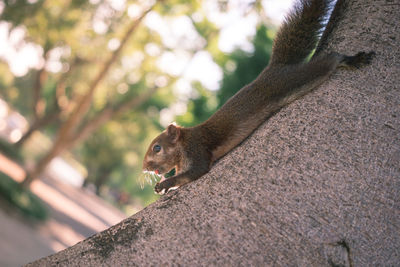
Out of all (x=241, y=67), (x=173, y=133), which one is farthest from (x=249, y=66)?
(x=173, y=133)

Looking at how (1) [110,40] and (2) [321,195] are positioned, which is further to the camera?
(1) [110,40]

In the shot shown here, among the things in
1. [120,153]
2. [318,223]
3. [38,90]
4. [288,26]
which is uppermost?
[318,223]

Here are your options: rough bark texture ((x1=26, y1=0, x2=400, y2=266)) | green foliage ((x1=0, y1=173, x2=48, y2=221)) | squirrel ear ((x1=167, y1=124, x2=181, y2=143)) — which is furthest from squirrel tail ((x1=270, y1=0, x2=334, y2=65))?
green foliage ((x1=0, y1=173, x2=48, y2=221))

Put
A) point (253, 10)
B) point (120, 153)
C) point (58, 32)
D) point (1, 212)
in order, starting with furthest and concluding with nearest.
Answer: point (120, 153), point (58, 32), point (1, 212), point (253, 10)

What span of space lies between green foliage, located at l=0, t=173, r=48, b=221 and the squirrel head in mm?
10049

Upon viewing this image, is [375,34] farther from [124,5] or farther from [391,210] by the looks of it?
[124,5]

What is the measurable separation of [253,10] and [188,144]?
656cm

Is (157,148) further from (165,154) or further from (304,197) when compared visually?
(304,197)

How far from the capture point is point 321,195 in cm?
140

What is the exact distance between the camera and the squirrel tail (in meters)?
2.43

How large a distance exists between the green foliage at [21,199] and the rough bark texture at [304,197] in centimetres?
1117

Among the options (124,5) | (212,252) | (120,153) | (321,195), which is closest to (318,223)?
(321,195)

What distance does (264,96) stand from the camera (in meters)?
2.36

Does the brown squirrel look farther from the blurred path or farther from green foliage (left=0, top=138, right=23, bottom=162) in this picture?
green foliage (left=0, top=138, right=23, bottom=162)
